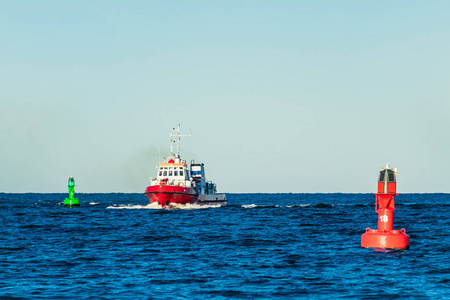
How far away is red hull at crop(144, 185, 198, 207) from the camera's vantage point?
230 ft

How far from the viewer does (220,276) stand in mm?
19922

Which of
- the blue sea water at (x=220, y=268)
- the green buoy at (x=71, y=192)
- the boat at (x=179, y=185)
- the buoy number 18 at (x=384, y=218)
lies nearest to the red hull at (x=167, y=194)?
the boat at (x=179, y=185)

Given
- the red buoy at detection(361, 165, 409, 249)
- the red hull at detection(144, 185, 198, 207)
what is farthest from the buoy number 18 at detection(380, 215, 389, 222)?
the red hull at detection(144, 185, 198, 207)

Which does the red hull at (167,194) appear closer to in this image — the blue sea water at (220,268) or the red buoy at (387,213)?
the blue sea water at (220,268)

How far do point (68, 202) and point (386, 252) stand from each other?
7476 cm

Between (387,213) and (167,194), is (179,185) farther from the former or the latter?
(387,213)

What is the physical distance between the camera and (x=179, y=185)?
73.5 m

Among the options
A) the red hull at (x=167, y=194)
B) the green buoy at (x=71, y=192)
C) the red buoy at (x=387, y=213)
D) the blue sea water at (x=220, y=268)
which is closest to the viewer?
the blue sea water at (x=220, y=268)

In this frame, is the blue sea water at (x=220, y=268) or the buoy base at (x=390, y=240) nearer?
the blue sea water at (x=220, y=268)

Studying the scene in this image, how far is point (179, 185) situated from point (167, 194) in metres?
3.34

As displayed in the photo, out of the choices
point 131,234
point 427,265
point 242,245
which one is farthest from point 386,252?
point 131,234

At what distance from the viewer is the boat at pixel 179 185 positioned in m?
70.6

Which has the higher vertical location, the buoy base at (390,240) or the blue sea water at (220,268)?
the buoy base at (390,240)

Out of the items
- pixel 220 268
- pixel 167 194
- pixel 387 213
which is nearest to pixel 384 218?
pixel 387 213
